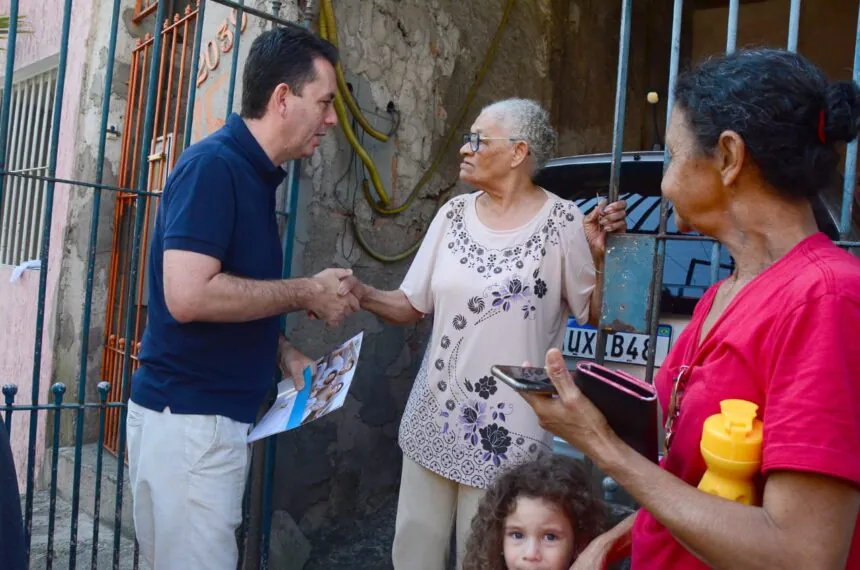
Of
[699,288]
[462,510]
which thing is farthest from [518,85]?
[462,510]

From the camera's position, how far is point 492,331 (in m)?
2.26

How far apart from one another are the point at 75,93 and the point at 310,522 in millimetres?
3210

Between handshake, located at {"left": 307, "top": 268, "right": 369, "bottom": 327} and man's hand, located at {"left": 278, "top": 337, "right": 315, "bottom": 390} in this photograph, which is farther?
man's hand, located at {"left": 278, "top": 337, "right": 315, "bottom": 390}

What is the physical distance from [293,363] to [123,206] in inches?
97.1

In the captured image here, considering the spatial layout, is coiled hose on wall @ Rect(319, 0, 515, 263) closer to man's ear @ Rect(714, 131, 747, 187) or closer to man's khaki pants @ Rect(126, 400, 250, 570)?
man's khaki pants @ Rect(126, 400, 250, 570)

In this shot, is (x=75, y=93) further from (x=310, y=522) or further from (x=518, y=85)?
(x=310, y=522)

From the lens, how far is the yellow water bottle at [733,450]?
1014mm

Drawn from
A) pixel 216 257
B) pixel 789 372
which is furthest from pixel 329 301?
pixel 789 372

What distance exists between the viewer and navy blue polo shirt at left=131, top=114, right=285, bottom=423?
1.98m

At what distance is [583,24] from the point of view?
200 inches

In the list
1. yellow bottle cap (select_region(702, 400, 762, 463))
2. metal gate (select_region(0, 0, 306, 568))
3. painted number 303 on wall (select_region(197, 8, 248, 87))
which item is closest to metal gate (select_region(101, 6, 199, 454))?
metal gate (select_region(0, 0, 306, 568))

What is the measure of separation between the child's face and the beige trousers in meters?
0.41

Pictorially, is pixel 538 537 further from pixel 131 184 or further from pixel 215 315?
pixel 131 184

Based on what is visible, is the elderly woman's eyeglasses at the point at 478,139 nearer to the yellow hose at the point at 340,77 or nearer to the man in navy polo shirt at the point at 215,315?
the man in navy polo shirt at the point at 215,315
